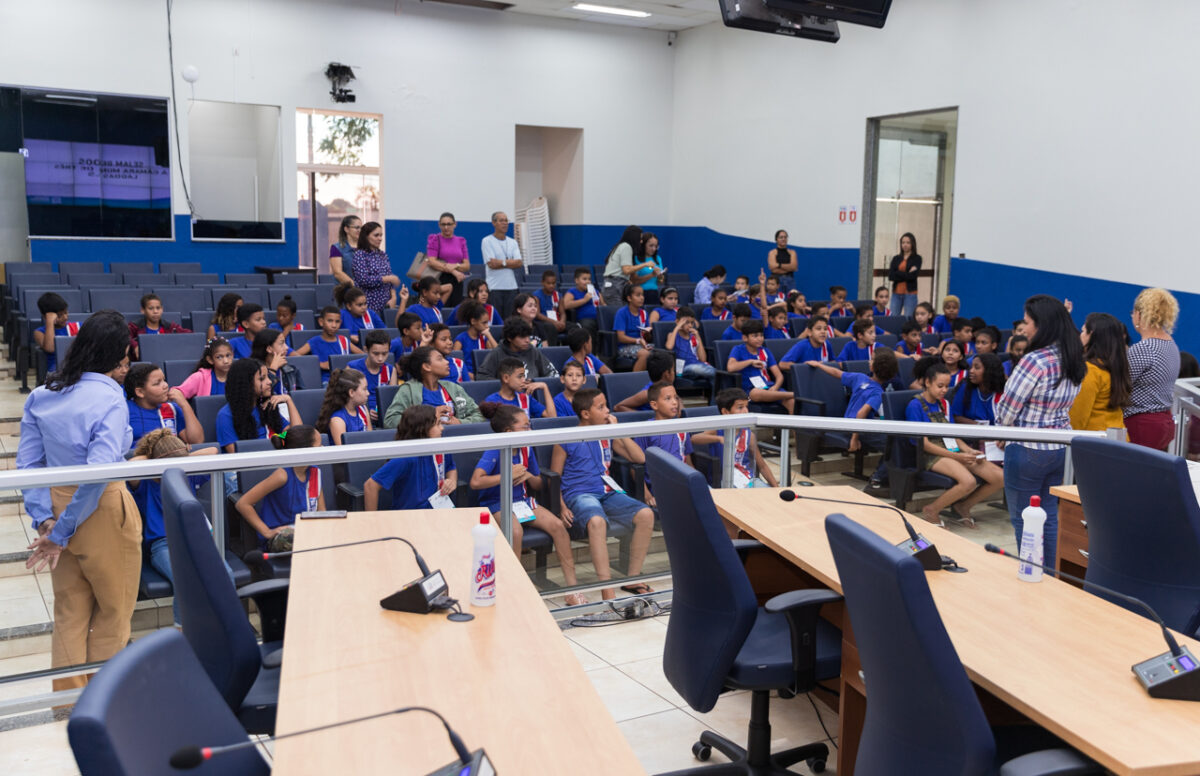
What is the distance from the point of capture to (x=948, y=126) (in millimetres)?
12281

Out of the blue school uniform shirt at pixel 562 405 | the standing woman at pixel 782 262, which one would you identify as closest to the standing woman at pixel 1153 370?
the blue school uniform shirt at pixel 562 405

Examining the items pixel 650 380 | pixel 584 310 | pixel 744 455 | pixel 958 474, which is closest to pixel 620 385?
pixel 650 380

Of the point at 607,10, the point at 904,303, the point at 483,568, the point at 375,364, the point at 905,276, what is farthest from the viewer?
the point at 607,10

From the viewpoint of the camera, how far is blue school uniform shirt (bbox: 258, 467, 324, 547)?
382 centimetres

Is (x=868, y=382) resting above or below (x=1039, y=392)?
below

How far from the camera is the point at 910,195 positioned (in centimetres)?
1284

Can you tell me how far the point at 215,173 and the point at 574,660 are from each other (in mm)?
12532

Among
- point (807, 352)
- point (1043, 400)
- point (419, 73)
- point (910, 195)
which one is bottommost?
point (807, 352)

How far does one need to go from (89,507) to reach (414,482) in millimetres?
1161

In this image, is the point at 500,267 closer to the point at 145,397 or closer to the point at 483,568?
the point at 145,397

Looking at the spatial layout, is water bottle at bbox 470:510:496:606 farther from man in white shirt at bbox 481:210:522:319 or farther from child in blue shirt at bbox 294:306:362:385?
man in white shirt at bbox 481:210:522:319

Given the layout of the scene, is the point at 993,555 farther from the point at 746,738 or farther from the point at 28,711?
the point at 28,711

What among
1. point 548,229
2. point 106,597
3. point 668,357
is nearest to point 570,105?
point 548,229

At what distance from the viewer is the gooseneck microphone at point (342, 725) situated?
1.73 m
